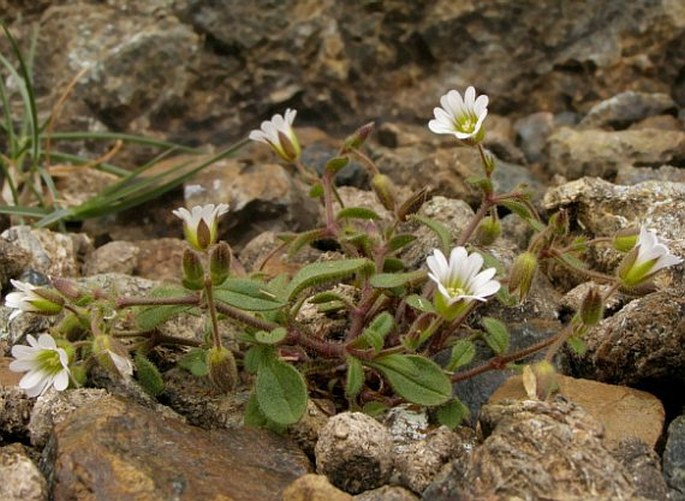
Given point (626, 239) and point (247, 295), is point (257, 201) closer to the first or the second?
point (247, 295)

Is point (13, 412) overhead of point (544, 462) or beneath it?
beneath

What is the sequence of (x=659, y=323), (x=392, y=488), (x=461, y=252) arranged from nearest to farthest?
1. (x=392, y=488)
2. (x=461, y=252)
3. (x=659, y=323)

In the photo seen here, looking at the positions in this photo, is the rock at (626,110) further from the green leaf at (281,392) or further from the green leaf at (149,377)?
the green leaf at (149,377)

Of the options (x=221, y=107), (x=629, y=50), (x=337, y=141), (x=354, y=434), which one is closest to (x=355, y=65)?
(x=337, y=141)

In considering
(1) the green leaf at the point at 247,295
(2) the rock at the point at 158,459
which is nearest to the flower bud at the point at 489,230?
(1) the green leaf at the point at 247,295

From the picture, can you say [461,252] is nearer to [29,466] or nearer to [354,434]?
[354,434]

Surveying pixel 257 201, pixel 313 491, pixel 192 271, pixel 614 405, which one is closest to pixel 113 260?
pixel 257 201

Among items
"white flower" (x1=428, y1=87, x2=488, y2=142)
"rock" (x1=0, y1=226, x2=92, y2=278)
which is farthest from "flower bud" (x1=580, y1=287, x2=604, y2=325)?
"rock" (x1=0, y1=226, x2=92, y2=278)
